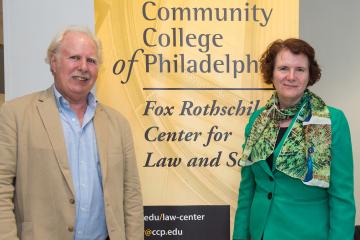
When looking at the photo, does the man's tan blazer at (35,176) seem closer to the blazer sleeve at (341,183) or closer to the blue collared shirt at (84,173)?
the blue collared shirt at (84,173)

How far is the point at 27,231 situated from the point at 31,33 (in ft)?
3.81

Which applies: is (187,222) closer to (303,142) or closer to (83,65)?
(303,142)

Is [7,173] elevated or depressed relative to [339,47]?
depressed

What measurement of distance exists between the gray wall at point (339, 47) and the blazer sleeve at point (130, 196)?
3051 millimetres

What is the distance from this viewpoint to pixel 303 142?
1726 millimetres

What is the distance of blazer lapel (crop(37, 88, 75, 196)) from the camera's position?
5.17 ft

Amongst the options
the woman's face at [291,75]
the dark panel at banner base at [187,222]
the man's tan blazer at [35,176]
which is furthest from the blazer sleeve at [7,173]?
the woman's face at [291,75]

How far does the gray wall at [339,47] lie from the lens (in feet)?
13.7

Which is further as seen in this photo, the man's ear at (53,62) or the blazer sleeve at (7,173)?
the man's ear at (53,62)

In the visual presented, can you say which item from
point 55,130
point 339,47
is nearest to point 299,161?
point 55,130

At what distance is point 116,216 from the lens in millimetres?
1707

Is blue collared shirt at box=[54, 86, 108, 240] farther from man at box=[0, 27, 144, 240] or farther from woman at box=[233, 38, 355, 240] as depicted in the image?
woman at box=[233, 38, 355, 240]

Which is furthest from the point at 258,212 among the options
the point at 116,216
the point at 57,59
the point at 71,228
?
the point at 57,59

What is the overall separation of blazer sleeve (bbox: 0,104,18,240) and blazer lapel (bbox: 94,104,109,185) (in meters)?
0.33
